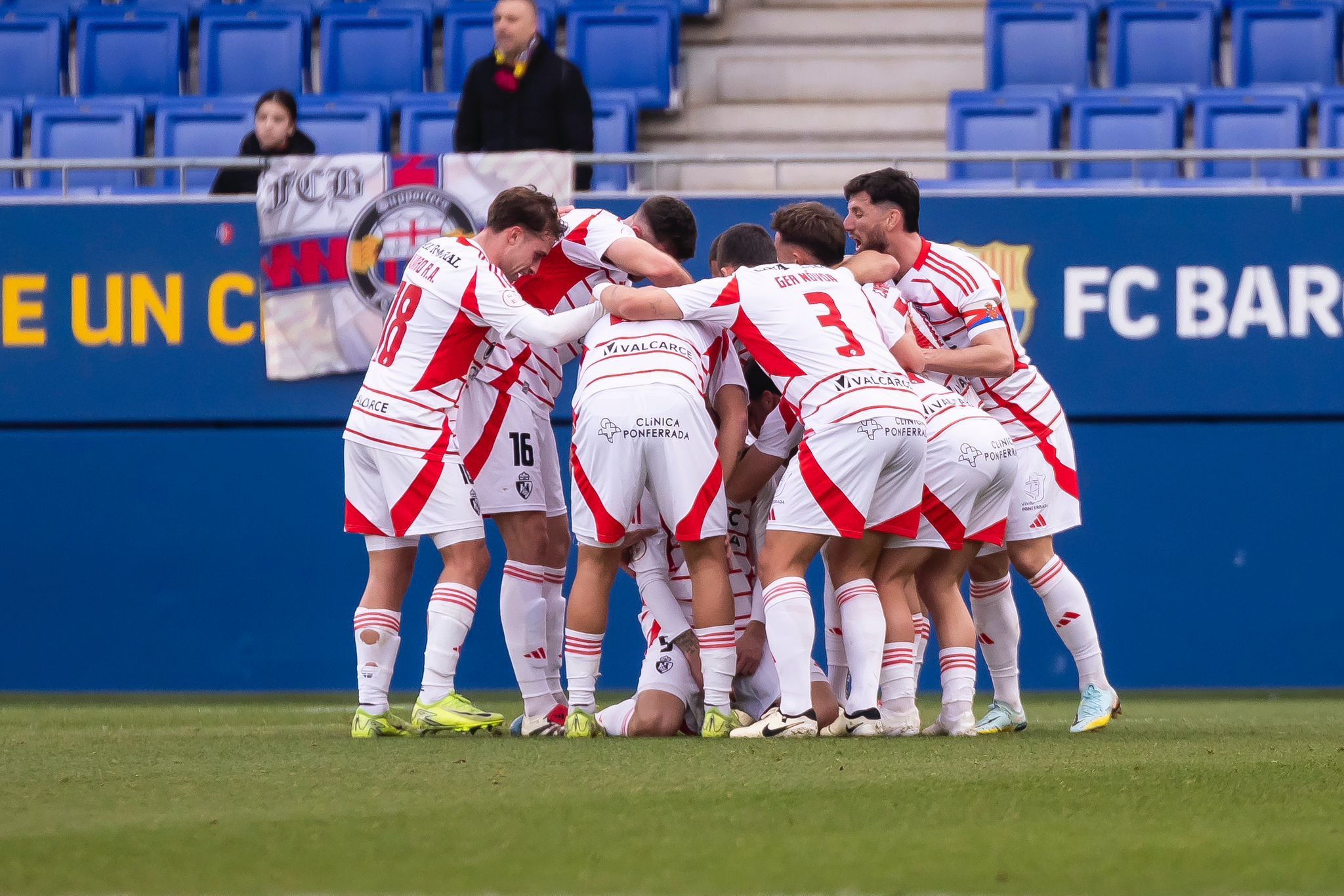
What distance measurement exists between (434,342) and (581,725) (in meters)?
1.36

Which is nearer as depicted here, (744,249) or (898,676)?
(898,676)

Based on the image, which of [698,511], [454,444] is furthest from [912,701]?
[454,444]

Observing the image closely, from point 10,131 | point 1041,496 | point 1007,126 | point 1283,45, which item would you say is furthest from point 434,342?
point 1283,45

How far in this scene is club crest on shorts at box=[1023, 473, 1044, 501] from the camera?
6.01 m

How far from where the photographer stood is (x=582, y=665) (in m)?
5.57

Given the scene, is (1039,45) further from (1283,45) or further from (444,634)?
(444,634)

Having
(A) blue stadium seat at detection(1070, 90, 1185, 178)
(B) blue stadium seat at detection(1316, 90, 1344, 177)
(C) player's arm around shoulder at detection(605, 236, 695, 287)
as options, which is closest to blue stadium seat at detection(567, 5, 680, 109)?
(A) blue stadium seat at detection(1070, 90, 1185, 178)

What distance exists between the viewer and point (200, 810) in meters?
3.68

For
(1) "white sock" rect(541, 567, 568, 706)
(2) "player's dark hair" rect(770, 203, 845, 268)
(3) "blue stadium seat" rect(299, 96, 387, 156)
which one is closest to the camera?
(2) "player's dark hair" rect(770, 203, 845, 268)

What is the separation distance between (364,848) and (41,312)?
656cm

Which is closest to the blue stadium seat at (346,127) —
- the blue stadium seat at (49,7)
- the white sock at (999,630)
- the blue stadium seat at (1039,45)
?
the blue stadium seat at (49,7)

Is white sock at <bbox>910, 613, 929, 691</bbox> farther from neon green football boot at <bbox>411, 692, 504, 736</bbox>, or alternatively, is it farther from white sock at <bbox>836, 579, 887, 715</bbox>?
neon green football boot at <bbox>411, 692, 504, 736</bbox>

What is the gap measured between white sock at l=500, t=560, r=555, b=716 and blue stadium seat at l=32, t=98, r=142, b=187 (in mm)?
5308

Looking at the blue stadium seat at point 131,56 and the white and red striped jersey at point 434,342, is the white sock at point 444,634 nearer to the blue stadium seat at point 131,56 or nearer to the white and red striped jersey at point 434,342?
the white and red striped jersey at point 434,342
